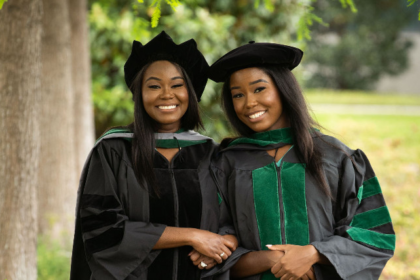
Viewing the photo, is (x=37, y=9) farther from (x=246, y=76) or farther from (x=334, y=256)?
(x=334, y=256)

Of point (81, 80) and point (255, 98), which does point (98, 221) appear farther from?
point (81, 80)

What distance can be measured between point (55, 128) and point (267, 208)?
334cm

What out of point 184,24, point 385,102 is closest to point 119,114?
point 184,24

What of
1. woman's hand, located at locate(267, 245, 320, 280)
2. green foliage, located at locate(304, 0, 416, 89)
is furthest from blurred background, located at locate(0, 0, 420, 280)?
green foliage, located at locate(304, 0, 416, 89)

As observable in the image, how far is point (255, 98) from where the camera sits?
258cm

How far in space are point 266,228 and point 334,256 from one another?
0.37m

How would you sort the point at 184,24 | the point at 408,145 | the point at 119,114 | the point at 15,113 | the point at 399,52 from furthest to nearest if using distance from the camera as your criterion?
the point at 399,52 < the point at 408,145 < the point at 119,114 < the point at 184,24 < the point at 15,113

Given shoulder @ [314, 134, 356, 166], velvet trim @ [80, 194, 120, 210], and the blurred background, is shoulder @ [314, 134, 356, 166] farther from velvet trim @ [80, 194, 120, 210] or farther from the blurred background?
velvet trim @ [80, 194, 120, 210]

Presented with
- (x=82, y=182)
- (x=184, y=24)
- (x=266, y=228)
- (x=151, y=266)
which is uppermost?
(x=184, y=24)

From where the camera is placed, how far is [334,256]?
7.77 feet

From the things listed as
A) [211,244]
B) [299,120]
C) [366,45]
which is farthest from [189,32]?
[366,45]

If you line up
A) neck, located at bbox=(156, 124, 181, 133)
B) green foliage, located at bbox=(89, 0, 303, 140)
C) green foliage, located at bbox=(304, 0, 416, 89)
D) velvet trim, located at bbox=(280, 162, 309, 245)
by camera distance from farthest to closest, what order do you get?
green foliage, located at bbox=(304, 0, 416, 89) < green foliage, located at bbox=(89, 0, 303, 140) < neck, located at bbox=(156, 124, 181, 133) < velvet trim, located at bbox=(280, 162, 309, 245)

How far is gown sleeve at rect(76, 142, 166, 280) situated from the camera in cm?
244

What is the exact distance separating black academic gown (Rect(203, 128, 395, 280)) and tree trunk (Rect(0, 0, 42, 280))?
4.89 feet
